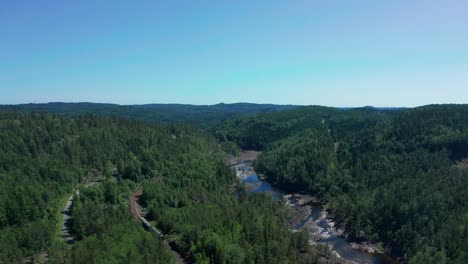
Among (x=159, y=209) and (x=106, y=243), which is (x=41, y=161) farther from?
(x=106, y=243)

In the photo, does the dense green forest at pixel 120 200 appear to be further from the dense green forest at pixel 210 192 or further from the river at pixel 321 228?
the river at pixel 321 228

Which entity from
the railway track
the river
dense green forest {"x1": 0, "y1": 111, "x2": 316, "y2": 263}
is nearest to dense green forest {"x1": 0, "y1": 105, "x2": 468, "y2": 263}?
dense green forest {"x1": 0, "y1": 111, "x2": 316, "y2": 263}

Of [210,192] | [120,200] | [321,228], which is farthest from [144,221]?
[321,228]

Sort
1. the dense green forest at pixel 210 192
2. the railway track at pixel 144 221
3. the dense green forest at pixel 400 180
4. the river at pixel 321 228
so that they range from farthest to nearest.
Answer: the river at pixel 321 228, the dense green forest at pixel 400 180, the railway track at pixel 144 221, the dense green forest at pixel 210 192

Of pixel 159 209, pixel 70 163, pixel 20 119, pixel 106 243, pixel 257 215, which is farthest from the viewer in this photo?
pixel 20 119

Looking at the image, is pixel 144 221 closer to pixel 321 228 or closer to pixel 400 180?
pixel 321 228

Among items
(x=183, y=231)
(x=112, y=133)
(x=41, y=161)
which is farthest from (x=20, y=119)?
(x=183, y=231)

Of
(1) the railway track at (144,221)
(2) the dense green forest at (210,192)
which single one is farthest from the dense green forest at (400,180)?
(1) the railway track at (144,221)
